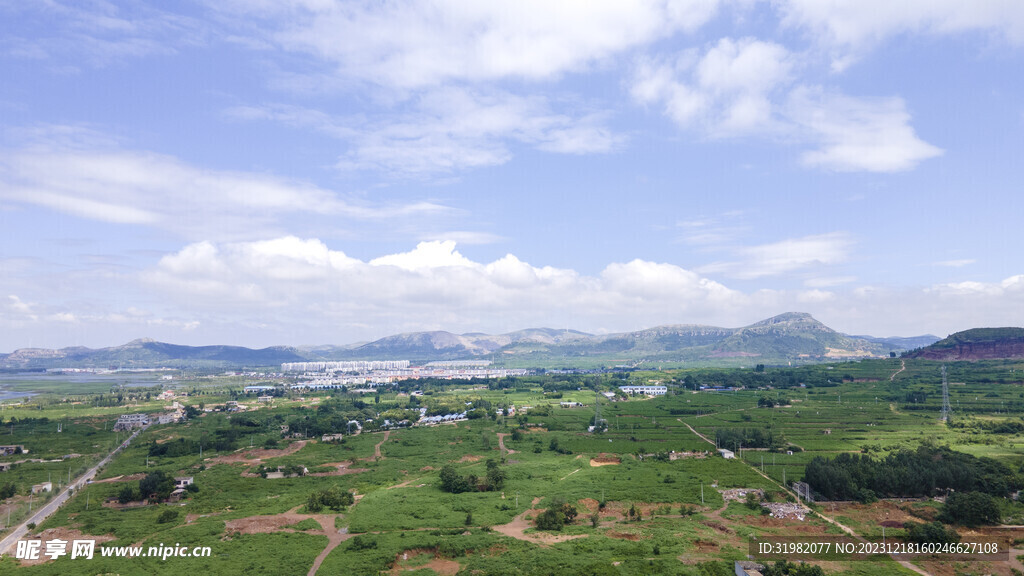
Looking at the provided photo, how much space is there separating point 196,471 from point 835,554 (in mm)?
70987

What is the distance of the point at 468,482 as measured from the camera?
59.4m

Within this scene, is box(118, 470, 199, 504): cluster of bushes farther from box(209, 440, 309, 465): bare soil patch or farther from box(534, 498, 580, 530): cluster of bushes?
box(534, 498, 580, 530): cluster of bushes

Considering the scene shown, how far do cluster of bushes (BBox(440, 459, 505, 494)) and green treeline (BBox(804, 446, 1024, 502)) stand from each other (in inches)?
1320

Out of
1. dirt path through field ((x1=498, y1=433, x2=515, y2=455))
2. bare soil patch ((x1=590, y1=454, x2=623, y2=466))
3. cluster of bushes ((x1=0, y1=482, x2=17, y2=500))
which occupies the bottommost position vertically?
bare soil patch ((x1=590, y1=454, x2=623, y2=466))

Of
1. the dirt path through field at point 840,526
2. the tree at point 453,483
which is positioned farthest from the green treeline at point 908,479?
the tree at point 453,483

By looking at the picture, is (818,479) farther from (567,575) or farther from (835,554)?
(567,575)

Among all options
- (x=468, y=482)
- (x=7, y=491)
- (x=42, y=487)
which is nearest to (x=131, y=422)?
(x=42, y=487)

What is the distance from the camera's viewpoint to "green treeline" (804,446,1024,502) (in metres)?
52.7

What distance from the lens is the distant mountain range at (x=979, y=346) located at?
167 metres

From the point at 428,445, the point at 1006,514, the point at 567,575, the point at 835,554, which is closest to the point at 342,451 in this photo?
the point at 428,445

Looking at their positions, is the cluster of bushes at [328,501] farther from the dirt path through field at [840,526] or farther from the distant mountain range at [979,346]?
the distant mountain range at [979,346]

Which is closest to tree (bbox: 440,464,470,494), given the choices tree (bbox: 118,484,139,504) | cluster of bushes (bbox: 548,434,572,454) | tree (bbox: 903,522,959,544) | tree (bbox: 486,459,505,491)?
tree (bbox: 486,459,505,491)

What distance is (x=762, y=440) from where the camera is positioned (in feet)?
255

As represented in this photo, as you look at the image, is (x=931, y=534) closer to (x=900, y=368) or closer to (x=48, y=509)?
(x=48, y=509)
